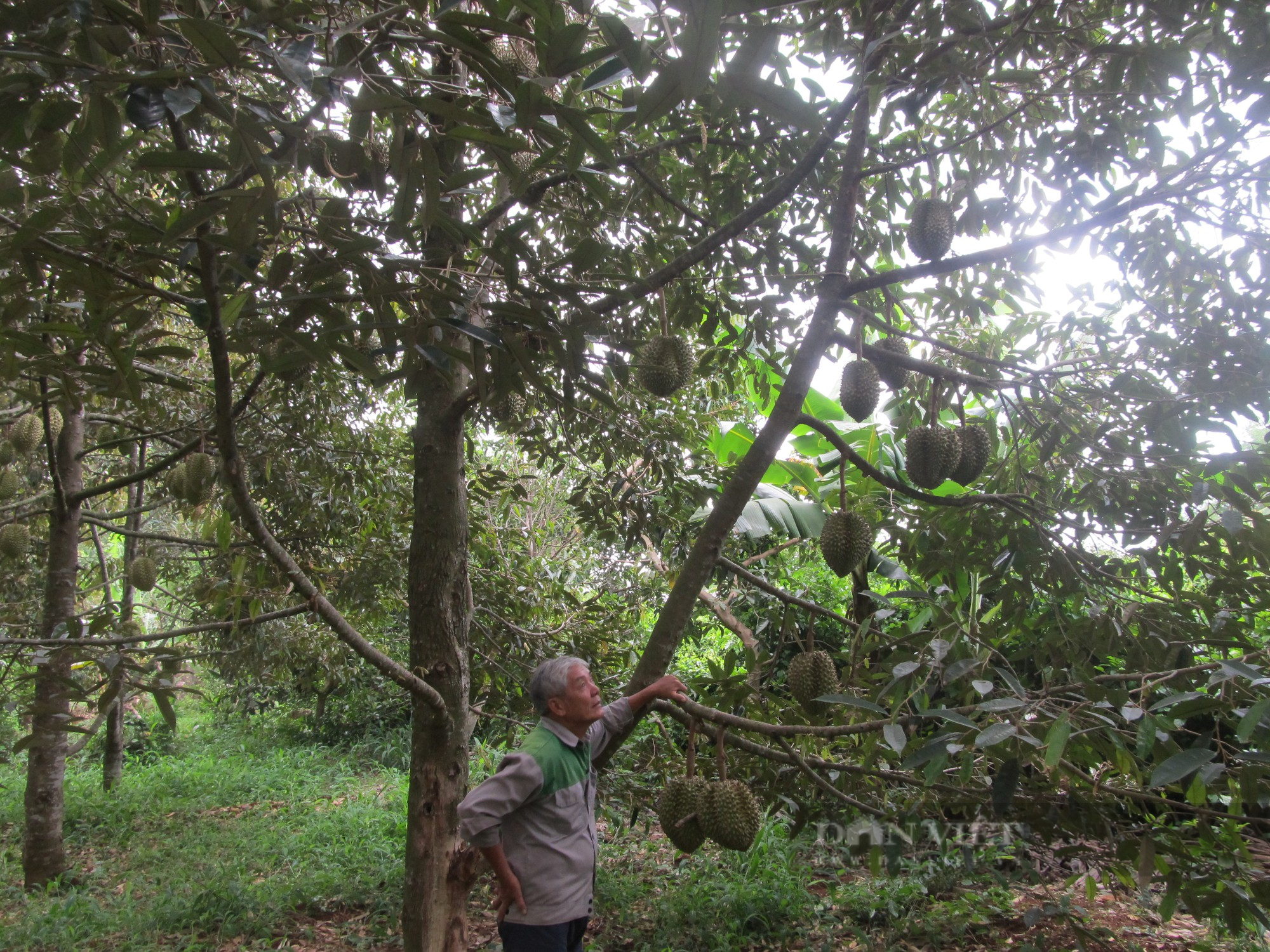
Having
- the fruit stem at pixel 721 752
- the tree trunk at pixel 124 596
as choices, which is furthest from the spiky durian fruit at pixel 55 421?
the fruit stem at pixel 721 752

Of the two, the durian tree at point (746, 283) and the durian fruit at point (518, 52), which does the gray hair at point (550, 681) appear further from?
the durian fruit at point (518, 52)

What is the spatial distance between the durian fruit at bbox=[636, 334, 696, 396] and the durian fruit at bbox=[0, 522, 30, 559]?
3.34 m

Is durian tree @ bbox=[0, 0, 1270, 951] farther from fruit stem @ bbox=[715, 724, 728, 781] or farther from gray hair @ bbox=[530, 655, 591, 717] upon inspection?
gray hair @ bbox=[530, 655, 591, 717]

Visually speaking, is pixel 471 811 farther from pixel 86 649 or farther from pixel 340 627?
pixel 86 649

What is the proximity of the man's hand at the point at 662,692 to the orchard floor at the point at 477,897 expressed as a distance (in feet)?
4.25

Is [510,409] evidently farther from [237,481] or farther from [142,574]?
[142,574]

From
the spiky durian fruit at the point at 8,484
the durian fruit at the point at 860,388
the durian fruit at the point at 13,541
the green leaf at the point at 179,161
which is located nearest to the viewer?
the green leaf at the point at 179,161

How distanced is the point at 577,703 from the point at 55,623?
268 cm

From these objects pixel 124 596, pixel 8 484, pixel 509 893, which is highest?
pixel 8 484

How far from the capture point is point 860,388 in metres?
2.24

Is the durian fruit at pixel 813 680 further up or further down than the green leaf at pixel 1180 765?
further down

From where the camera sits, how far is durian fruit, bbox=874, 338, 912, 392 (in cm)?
234

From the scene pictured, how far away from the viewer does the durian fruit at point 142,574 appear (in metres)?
3.65

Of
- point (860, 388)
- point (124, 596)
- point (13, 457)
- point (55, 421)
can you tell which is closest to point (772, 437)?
point (860, 388)
